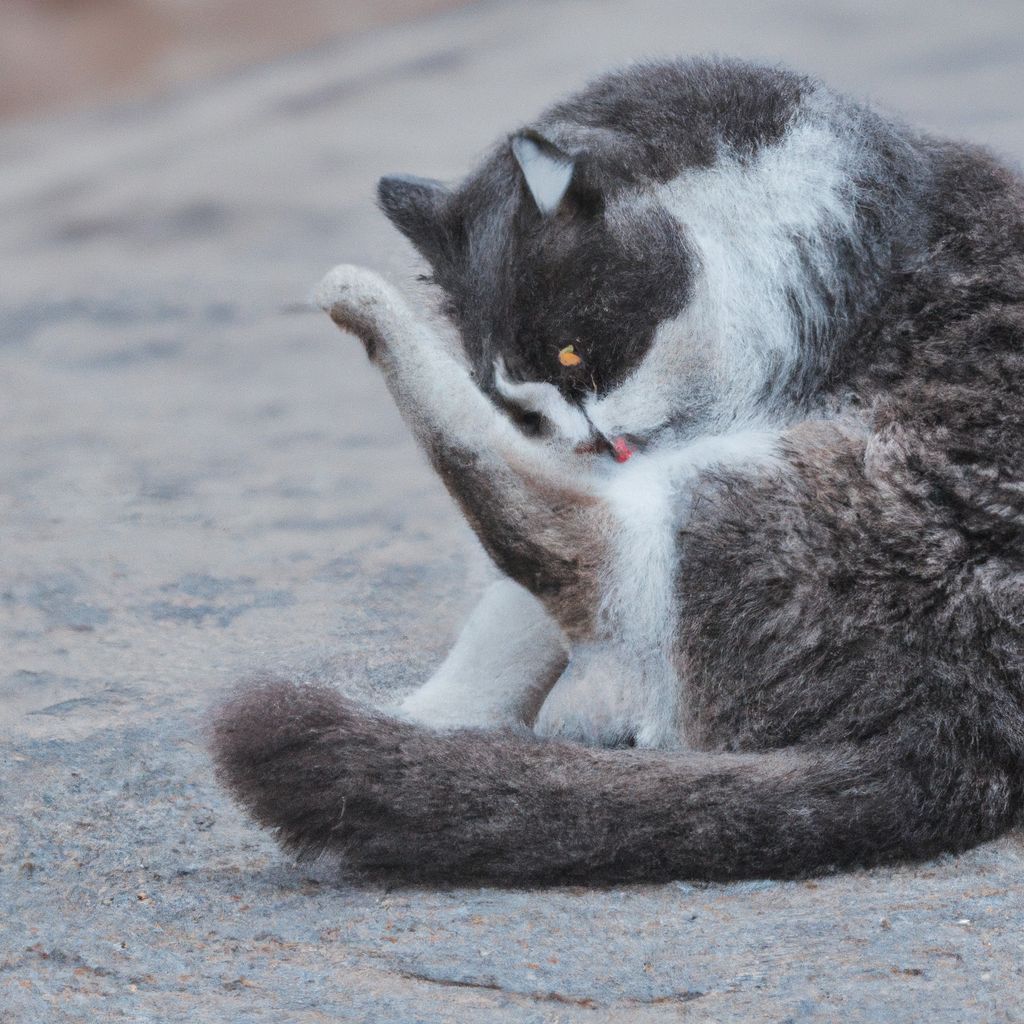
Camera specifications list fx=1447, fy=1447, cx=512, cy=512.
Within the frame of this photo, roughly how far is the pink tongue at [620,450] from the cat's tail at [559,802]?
69 cm

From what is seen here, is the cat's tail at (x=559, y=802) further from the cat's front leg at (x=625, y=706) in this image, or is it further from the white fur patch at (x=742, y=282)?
the white fur patch at (x=742, y=282)

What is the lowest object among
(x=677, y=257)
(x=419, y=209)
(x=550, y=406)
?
(x=550, y=406)

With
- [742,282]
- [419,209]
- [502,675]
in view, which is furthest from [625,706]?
[419,209]

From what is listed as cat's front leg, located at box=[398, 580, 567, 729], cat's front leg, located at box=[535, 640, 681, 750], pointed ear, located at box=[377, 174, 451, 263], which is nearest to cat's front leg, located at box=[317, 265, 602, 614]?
cat's front leg, located at box=[535, 640, 681, 750]

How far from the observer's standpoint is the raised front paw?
310cm

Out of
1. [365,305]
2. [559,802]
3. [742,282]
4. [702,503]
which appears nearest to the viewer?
[559,802]

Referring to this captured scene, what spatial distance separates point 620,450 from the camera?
3.13m

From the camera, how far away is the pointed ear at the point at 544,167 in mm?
3184

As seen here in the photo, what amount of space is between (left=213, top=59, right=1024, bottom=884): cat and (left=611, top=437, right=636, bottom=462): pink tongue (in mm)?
13

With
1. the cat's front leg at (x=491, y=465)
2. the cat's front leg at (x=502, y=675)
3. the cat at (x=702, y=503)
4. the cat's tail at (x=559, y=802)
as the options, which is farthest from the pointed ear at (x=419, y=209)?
the cat's tail at (x=559, y=802)

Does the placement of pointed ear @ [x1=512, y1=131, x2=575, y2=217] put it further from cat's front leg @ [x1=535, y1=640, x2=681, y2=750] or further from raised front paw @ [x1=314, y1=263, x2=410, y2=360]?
cat's front leg @ [x1=535, y1=640, x2=681, y2=750]

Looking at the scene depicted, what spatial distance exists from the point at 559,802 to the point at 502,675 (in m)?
0.84

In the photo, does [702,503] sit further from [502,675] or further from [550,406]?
[502,675]

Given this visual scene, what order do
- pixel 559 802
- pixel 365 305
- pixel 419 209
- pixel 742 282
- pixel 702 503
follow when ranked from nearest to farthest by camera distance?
pixel 559 802 < pixel 702 503 < pixel 365 305 < pixel 742 282 < pixel 419 209
